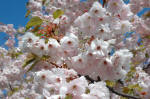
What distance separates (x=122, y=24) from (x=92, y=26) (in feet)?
1.27

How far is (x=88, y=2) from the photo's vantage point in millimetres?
2812

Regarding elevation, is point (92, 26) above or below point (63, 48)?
above

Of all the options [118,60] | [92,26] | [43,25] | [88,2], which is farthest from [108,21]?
[43,25]

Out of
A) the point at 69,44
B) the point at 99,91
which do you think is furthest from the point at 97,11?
the point at 99,91

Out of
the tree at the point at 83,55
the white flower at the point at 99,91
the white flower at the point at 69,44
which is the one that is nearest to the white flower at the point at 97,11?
the tree at the point at 83,55

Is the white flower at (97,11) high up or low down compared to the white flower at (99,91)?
up

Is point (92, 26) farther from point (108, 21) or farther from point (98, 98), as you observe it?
point (98, 98)

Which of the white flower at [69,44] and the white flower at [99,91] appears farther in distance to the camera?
the white flower at [69,44]

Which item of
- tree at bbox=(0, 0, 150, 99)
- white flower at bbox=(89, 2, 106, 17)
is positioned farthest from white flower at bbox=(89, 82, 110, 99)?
white flower at bbox=(89, 2, 106, 17)

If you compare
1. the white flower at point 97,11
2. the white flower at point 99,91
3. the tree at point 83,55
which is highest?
the white flower at point 97,11

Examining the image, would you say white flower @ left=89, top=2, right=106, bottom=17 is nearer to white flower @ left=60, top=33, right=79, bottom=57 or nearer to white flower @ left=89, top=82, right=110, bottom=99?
white flower @ left=60, top=33, right=79, bottom=57

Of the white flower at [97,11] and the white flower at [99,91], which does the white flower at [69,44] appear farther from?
the white flower at [99,91]

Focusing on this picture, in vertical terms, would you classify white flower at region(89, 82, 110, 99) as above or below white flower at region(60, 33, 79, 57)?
below

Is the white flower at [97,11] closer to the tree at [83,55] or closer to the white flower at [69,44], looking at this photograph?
the tree at [83,55]
